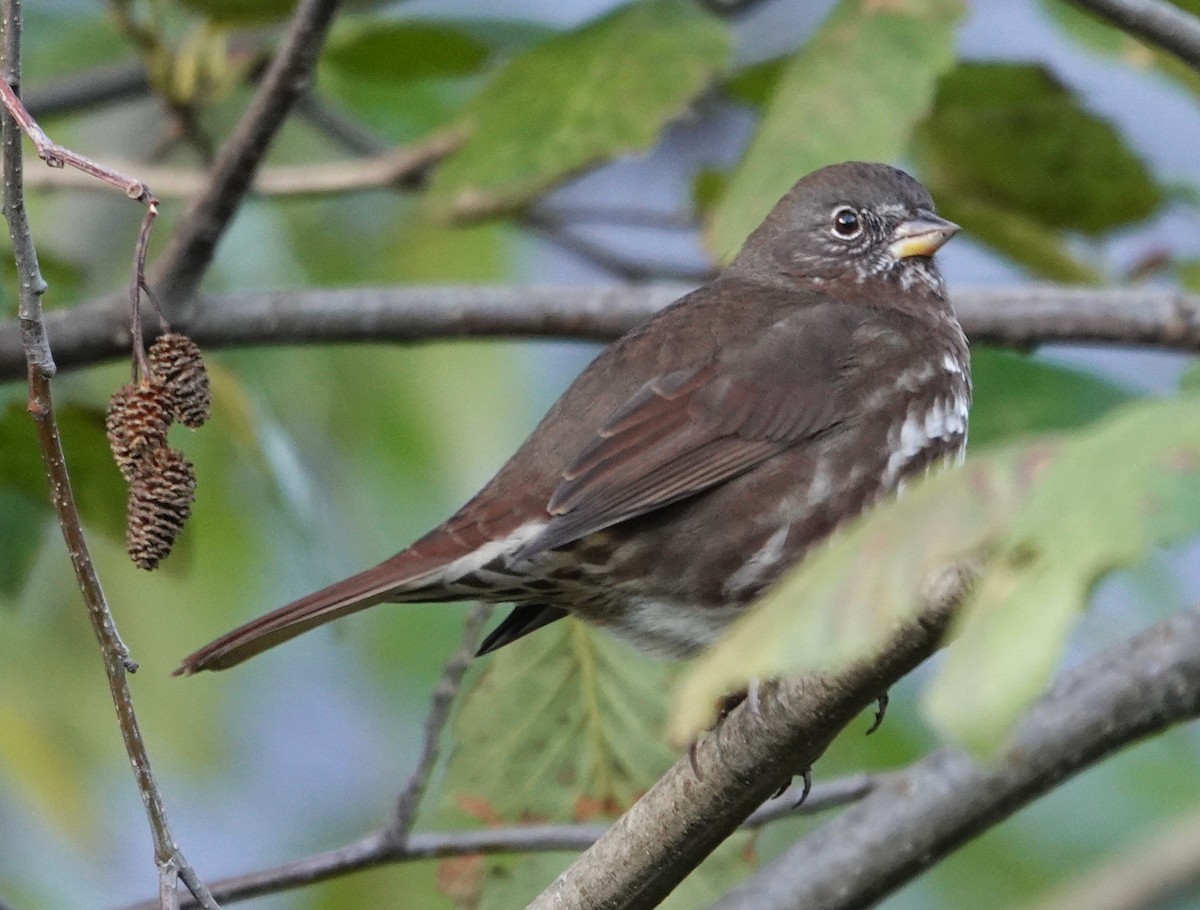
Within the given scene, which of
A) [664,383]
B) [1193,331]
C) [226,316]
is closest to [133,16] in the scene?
[226,316]

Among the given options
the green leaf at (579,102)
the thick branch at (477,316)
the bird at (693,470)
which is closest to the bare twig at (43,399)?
the bird at (693,470)

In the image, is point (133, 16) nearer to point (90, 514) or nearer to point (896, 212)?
point (90, 514)

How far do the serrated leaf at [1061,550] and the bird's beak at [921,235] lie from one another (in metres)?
3.75

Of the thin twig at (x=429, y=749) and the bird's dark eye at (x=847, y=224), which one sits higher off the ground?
the bird's dark eye at (x=847, y=224)

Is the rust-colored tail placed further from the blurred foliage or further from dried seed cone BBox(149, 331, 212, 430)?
dried seed cone BBox(149, 331, 212, 430)

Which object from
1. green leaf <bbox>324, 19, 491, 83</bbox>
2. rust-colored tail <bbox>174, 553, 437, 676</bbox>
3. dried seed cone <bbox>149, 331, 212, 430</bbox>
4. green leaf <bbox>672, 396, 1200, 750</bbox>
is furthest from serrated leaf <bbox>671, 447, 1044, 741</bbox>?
green leaf <bbox>324, 19, 491, 83</bbox>

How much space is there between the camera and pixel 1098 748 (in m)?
3.65

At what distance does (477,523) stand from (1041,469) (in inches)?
103

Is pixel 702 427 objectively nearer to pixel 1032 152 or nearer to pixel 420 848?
pixel 420 848

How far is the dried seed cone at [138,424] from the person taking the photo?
102 inches

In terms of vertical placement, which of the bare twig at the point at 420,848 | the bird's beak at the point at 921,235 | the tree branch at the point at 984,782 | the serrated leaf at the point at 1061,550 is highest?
the bird's beak at the point at 921,235

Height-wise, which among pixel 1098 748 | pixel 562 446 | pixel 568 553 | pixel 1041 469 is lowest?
pixel 1041 469

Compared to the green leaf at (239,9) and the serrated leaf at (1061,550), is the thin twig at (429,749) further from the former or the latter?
the serrated leaf at (1061,550)

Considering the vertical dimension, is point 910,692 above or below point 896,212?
below
